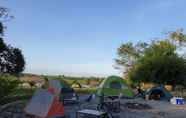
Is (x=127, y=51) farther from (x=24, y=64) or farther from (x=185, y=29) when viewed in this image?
(x=24, y=64)


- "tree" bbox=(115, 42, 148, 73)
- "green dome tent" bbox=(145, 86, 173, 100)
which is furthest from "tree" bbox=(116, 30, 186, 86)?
"tree" bbox=(115, 42, 148, 73)

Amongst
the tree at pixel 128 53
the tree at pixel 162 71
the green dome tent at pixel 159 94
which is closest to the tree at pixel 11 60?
the tree at pixel 162 71

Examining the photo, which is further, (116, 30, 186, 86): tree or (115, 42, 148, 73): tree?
(115, 42, 148, 73): tree

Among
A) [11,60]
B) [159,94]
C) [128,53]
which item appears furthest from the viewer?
[128,53]

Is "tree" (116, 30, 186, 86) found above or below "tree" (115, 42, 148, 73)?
below

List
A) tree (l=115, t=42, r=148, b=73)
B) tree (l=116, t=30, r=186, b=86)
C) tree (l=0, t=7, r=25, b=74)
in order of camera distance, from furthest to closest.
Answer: tree (l=115, t=42, r=148, b=73) < tree (l=0, t=7, r=25, b=74) < tree (l=116, t=30, r=186, b=86)

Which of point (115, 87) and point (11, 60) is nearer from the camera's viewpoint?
point (115, 87)

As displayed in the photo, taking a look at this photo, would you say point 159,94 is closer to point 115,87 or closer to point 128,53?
point 115,87

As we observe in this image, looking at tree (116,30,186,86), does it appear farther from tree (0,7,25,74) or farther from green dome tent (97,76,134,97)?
tree (0,7,25,74)

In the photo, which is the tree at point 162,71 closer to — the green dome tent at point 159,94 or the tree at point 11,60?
the green dome tent at point 159,94

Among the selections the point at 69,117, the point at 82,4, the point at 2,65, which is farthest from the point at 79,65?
the point at 69,117

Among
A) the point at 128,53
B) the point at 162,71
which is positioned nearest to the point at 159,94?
the point at 162,71

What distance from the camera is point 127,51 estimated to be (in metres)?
35.8

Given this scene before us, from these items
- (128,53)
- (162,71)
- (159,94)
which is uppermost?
(128,53)
